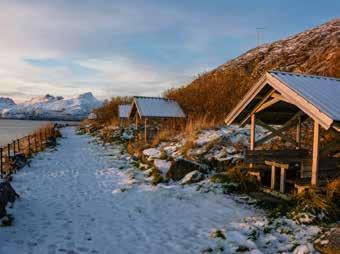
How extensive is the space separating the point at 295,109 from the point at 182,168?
443 cm

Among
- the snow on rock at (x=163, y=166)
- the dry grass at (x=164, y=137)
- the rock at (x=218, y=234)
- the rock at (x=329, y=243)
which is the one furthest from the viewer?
the dry grass at (x=164, y=137)

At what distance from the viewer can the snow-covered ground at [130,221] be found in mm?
6613

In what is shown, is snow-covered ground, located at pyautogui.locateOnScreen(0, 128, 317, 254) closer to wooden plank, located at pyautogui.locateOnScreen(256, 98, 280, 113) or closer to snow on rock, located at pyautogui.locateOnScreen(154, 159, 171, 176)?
snow on rock, located at pyautogui.locateOnScreen(154, 159, 171, 176)

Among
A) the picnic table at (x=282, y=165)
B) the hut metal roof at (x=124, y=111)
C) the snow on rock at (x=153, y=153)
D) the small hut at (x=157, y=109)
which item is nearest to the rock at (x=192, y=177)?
the picnic table at (x=282, y=165)

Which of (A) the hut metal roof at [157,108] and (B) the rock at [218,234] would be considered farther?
(A) the hut metal roof at [157,108]

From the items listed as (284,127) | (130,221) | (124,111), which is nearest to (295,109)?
(284,127)

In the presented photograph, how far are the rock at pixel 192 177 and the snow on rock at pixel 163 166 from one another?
0.93m

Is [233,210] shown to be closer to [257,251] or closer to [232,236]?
[232,236]

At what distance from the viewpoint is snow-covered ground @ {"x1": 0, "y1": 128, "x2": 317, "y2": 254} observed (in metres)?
6.61

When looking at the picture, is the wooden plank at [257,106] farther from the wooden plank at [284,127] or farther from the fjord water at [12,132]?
the fjord water at [12,132]

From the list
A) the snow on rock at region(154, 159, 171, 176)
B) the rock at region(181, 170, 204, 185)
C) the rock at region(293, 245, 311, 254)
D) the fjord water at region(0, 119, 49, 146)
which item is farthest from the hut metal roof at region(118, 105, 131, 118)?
the rock at region(293, 245, 311, 254)

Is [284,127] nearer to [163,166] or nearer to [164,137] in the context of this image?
[163,166]

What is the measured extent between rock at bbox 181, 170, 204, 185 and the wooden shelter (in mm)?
2002

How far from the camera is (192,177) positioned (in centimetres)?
1191
